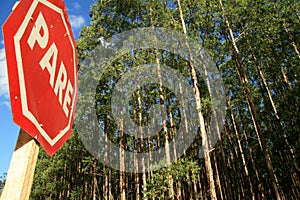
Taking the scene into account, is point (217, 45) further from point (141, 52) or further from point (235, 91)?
point (235, 91)

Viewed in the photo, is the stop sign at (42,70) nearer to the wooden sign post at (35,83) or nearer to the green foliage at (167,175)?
the wooden sign post at (35,83)

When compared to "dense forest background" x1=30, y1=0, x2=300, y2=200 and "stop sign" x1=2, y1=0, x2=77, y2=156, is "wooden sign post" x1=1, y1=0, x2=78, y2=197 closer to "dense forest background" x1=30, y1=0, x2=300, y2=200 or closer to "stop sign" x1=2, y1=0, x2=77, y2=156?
"stop sign" x1=2, y1=0, x2=77, y2=156

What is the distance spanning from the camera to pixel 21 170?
83 cm

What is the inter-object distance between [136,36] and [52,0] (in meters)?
11.9

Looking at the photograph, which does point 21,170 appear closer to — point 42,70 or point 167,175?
point 42,70

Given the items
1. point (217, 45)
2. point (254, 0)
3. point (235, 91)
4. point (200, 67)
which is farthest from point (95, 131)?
point (254, 0)

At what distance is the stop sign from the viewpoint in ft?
2.50

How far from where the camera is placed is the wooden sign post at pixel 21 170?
77cm

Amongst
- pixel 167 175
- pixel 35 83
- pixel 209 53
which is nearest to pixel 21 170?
pixel 35 83

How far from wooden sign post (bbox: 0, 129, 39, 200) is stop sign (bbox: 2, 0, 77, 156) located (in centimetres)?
6

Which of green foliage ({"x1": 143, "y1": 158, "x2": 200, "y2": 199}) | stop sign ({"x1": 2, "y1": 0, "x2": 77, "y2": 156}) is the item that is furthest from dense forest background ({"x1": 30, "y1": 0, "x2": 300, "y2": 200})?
stop sign ({"x1": 2, "y1": 0, "x2": 77, "y2": 156})

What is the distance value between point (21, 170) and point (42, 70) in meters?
0.39

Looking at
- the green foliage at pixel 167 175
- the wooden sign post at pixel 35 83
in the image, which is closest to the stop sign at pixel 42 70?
the wooden sign post at pixel 35 83

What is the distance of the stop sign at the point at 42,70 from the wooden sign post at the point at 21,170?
0.06m
